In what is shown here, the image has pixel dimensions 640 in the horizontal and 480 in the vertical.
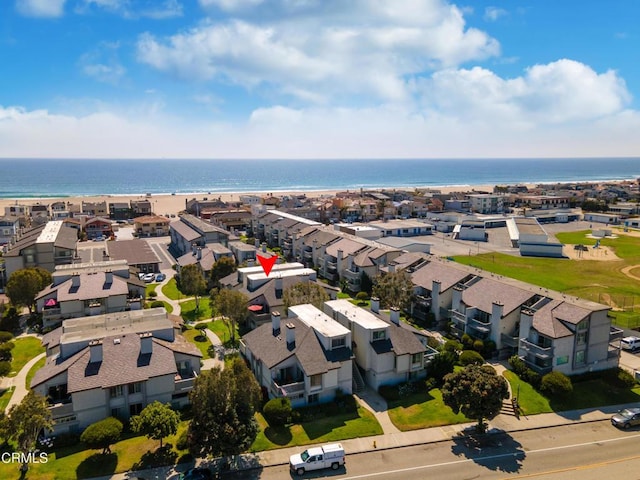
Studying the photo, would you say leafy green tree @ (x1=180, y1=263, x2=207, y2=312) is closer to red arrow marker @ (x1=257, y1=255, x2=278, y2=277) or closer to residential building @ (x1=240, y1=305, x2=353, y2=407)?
red arrow marker @ (x1=257, y1=255, x2=278, y2=277)

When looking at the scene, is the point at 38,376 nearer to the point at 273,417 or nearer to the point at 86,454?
the point at 86,454

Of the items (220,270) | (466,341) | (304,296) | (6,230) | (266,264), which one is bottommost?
(466,341)

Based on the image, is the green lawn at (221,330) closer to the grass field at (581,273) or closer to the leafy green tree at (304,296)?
the leafy green tree at (304,296)

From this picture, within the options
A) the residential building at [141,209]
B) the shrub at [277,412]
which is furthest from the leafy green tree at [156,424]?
the residential building at [141,209]

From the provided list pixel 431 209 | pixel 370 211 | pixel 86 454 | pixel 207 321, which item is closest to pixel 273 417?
pixel 86 454

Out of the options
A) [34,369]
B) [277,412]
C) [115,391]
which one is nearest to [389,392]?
[277,412]

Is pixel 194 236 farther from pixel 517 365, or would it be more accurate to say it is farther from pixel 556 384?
pixel 556 384

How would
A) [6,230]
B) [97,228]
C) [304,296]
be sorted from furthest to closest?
1. [97,228]
2. [6,230]
3. [304,296]
